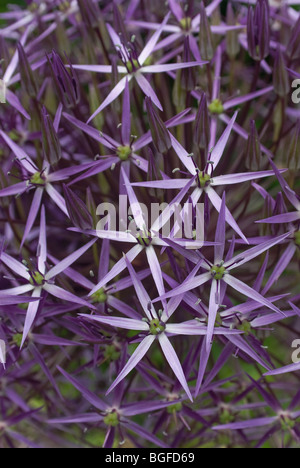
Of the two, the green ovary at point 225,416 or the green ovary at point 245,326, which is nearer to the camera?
the green ovary at point 245,326

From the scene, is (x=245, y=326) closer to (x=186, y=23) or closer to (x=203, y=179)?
(x=203, y=179)

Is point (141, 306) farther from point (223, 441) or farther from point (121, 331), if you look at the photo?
point (223, 441)

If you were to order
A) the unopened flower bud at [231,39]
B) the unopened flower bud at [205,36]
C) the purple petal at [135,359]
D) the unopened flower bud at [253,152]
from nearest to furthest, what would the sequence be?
the purple petal at [135,359]
the unopened flower bud at [253,152]
the unopened flower bud at [205,36]
the unopened flower bud at [231,39]

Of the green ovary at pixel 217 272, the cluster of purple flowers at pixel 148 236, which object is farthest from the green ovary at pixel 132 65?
the green ovary at pixel 217 272

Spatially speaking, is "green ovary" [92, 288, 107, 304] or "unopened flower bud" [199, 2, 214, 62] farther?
"unopened flower bud" [199, 2, 214, 62]

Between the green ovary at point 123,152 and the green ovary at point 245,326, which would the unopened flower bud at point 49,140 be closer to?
the green ovary at point 123,152

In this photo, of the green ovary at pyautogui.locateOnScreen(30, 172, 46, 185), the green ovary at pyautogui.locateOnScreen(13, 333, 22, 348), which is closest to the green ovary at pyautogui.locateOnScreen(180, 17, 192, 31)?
the green ovary at pyautogui.locateOnScreen(30, 172, 46, 185)

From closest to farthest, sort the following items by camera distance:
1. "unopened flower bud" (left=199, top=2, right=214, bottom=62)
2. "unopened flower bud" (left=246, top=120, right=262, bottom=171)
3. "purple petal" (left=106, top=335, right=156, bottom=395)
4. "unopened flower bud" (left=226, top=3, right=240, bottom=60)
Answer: "purple petal" (left=106, top=335, right=156, bottom=395)
"unopened flower bud" (left=246, top=120, right=262, bottom=171)
"unopened flower bud" (left=199, top=2, right=214, bottom=62)
"unopened flower bud" (left=226, top=3, right=240, bottom=60)

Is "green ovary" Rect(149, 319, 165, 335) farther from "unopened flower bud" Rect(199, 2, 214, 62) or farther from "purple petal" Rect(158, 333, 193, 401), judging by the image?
"unopened flower bud" Rect(199, 2, 214, 62)
